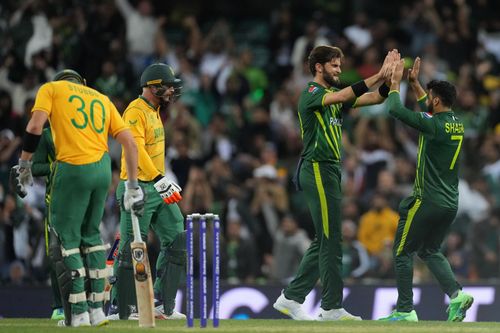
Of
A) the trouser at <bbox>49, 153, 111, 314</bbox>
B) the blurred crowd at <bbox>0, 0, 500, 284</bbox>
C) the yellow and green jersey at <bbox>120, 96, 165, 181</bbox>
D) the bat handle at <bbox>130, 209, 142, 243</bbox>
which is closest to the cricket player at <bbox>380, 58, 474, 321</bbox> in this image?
the yellow and green jersey at <bbox>120, 96, 165, 181</bbox>

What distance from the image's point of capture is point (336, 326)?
1151 cm

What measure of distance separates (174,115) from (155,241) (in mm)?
3259

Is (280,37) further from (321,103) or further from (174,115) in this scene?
(321,103)

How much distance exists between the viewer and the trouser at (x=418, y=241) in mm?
12438

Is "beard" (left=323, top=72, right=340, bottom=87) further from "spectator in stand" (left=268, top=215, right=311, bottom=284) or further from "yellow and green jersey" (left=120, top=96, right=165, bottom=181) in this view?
"spectator in stand" (left=268, top=215, right=311, bottom=284)

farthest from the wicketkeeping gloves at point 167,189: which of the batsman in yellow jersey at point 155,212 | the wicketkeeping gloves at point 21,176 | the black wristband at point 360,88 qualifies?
the black wristband at point 360,88

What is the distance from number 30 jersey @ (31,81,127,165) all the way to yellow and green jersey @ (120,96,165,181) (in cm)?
105

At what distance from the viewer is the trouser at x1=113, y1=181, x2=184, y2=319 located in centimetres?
1239

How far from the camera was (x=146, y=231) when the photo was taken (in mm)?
12523

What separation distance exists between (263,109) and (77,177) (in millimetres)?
9571

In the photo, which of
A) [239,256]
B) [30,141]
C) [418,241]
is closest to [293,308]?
[418,241]

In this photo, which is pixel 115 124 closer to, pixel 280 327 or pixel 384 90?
pixel 280 327

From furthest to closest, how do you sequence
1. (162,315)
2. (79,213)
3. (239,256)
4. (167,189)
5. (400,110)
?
(239,256), (162,315), (167,189), (400,110), (79,213)

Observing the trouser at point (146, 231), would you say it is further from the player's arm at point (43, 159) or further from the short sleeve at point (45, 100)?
the short sleeve at point (45, 100)
